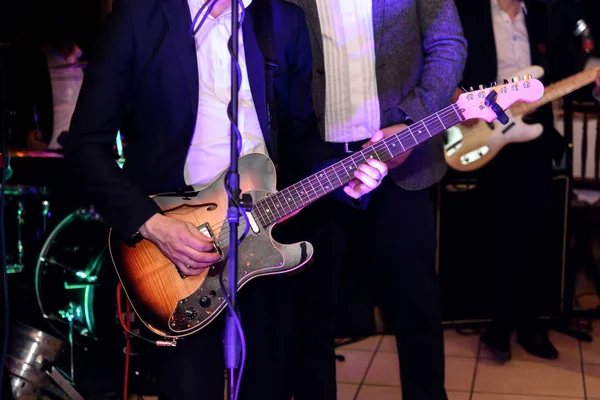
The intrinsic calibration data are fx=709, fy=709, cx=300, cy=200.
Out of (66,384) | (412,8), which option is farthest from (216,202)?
(66,384)

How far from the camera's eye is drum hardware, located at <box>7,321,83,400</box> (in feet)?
10.00

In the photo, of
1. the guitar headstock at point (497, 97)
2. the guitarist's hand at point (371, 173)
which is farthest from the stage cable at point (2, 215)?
the guitar headstock at point (497, 97)

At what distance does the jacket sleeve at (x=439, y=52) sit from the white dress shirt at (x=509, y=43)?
134cm

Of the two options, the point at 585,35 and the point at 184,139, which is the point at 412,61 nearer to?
the point at 184,139

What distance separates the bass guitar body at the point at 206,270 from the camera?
2.02 meters

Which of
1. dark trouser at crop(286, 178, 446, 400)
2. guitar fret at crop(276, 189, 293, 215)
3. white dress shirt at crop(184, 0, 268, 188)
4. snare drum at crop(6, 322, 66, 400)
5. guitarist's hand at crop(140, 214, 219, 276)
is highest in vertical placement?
white dress shirt at crop(184, 0, 268, 188)

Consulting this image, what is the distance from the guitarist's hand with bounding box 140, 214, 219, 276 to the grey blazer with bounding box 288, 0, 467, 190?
768mm

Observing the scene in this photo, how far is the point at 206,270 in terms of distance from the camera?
2051mm

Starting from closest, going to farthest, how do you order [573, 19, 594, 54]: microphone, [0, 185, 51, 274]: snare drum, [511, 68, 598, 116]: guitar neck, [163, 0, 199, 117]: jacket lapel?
[163, 0, 199, 117]: jacket lapel
[511, 68, 598, 116]: guitar neck
[0, 185, 51, 274]: snare drum
[573, 19, 594, 54]: microphone

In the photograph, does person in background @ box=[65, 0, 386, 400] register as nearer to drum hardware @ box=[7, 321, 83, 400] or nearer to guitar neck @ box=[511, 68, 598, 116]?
drum hardware @ box=[7, 321, 83, 400]

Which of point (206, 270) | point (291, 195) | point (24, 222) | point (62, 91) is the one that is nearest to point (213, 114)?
point (291, 195)

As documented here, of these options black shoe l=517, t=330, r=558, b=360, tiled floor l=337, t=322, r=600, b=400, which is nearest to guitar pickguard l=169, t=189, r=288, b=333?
tiled floor l=337, t=322, r=600, b=400

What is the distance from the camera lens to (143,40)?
80.0 inches

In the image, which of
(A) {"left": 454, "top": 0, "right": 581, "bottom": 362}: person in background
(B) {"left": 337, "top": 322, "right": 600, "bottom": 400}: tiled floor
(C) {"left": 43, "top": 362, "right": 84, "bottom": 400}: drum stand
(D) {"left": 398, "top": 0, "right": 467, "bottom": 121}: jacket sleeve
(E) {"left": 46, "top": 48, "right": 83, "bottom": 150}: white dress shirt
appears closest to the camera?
(D) {"left": 398, "top": 0, "right": 467, "bottom": 121}: jacket sleeve
